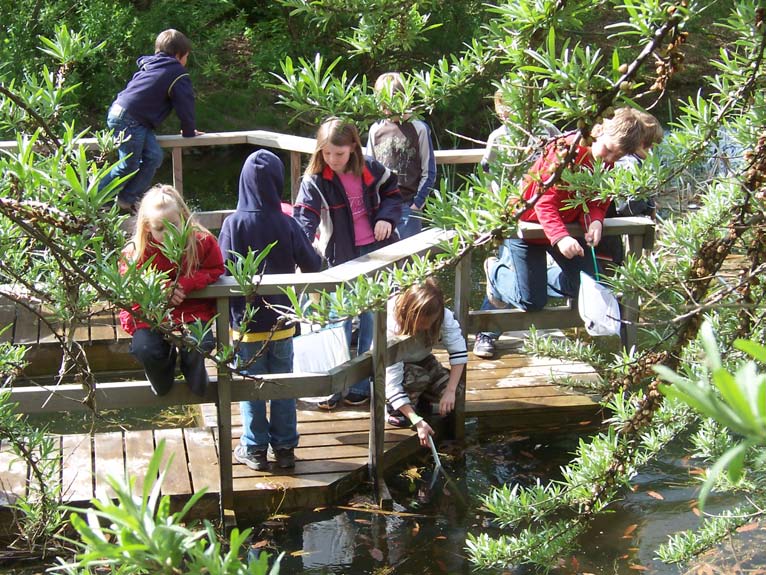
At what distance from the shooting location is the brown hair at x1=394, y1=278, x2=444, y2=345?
15.1 ft

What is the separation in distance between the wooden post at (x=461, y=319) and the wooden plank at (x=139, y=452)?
1.53 meters

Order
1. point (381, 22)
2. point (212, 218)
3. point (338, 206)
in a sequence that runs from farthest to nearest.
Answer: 1. point (212, 218)
2. point (338, 206)
3. point (381, 22)

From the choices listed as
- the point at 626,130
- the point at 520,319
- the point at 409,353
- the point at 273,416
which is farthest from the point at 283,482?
the point at 626,130

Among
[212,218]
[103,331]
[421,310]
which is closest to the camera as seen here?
[421,310]

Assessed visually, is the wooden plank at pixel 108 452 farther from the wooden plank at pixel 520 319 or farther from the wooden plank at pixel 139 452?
the wooden plank at pixel 520 319

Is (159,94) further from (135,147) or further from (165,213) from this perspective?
(165,213)

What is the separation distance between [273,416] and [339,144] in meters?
1.41

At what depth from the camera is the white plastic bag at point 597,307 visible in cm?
445

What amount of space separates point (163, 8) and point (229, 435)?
812 cm

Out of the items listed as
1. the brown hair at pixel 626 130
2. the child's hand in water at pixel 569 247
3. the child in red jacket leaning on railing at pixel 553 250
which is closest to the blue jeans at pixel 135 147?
the child in red jacket leaning on railing at pixel 553 250

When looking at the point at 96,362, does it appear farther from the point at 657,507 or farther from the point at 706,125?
the point at 706,125

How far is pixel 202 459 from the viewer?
4480 millimetres

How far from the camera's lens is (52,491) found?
277cm

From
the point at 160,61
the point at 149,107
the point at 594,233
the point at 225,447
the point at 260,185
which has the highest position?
the point at 160,61
